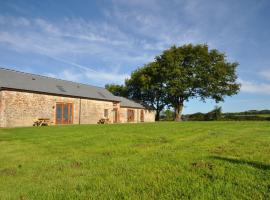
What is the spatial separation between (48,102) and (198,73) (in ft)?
85.8

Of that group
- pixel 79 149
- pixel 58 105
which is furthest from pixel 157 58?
pixel 79 149

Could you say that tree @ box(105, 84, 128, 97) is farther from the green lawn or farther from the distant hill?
the green lawn

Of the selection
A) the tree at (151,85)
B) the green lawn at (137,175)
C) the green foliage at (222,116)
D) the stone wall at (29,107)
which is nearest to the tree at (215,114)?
the green foliage at (222,116)

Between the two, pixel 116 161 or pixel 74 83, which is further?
pixel 74 83

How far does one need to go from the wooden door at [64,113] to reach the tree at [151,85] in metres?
20.4

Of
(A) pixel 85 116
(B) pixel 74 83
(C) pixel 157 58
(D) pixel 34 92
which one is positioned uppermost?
(C) pixel 157 58

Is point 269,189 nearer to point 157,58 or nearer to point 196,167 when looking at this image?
point 196,167

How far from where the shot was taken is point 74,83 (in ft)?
106

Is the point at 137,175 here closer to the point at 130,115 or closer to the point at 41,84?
the point at 41,84

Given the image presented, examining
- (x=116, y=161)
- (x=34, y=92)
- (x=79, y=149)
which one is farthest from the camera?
(x=34, y=92)

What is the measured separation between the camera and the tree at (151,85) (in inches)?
1738

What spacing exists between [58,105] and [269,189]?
24.3m

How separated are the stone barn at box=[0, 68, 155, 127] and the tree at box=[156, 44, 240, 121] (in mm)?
11858

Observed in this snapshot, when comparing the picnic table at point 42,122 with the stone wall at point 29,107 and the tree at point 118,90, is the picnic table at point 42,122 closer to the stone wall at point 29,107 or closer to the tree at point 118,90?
the stone wall at point 29,107
